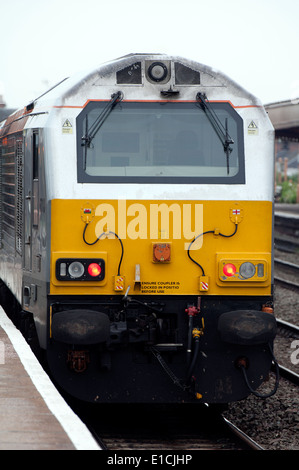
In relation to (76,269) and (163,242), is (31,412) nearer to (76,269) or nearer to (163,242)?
(76,269)

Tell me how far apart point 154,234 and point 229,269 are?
2.44 ft

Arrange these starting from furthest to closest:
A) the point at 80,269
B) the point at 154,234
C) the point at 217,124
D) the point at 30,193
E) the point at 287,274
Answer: the point at 287,274 → the point at 30,193 → the point at 217,124 → the point at 154,234 → the point at 80,269

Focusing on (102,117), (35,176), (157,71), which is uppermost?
(157,71)

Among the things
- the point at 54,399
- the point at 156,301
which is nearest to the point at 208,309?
the point at 156,301

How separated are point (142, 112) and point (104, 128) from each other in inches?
15.2

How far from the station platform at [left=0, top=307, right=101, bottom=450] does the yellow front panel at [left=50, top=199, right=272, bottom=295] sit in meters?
0.80

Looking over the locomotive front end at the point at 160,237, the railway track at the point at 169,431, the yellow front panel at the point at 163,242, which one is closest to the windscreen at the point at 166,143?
the locomotive front end at the point at 160,237

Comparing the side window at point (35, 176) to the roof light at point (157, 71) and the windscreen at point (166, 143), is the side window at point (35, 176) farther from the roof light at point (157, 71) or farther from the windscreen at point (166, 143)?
the roof light at point (157, 71)

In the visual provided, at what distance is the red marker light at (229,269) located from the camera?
7.78 m

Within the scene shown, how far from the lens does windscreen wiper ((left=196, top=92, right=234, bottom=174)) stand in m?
7.95

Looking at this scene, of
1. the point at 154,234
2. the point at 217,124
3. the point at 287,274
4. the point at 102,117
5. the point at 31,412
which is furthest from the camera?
the point at 287,274

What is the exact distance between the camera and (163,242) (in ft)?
25.4

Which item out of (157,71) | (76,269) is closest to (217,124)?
(157,71)
